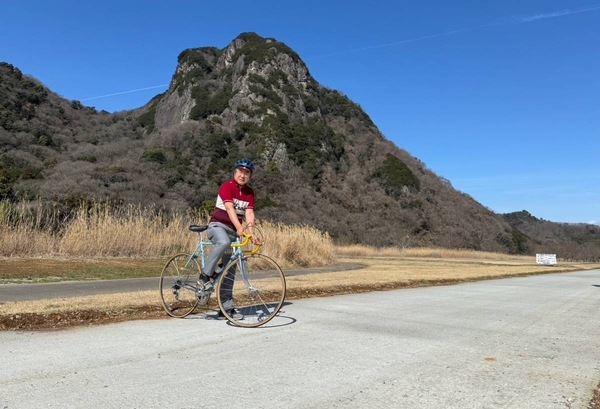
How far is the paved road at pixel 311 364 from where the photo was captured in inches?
150

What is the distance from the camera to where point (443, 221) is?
80625 millimetres

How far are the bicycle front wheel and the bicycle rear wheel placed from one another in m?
0.61

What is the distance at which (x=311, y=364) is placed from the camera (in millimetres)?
4738

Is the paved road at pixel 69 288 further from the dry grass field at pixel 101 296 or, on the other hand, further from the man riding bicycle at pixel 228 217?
the man riding bicycle at pixel 228 217

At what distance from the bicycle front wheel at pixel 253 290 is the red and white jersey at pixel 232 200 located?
61 cm

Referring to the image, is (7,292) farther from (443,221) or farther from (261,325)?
(443,221)

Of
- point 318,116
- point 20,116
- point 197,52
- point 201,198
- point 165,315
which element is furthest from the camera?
point 197,52

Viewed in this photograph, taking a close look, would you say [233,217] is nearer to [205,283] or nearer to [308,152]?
[205,283]

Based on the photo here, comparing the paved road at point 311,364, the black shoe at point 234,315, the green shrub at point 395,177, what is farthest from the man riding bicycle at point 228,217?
the green shrub at point 395,177

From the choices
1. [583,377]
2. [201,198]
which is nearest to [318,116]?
[201,198]

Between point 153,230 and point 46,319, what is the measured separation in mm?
12463

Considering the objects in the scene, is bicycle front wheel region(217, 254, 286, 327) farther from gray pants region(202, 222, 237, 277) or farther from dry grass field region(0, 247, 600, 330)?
dry grass field region(0, 247, 600, 330)

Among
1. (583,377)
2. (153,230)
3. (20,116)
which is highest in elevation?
(20,116)

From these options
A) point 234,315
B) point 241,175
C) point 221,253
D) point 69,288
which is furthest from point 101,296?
point 241,175
